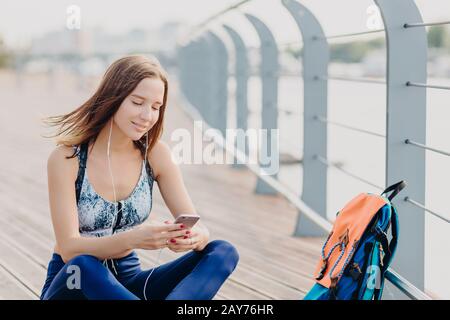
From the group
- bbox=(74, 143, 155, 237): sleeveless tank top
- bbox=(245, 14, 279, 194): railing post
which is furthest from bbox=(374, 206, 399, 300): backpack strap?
bbox=(245, 14, 279, 194): railing post

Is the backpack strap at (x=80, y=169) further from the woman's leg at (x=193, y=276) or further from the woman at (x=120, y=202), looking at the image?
the woman's leg at (x=193, y=276)

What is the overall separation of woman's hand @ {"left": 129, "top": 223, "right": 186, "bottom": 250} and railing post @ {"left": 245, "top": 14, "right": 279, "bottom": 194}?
2.80 meters

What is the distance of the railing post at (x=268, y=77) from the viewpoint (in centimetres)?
487

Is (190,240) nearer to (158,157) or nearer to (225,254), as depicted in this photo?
(225,254)

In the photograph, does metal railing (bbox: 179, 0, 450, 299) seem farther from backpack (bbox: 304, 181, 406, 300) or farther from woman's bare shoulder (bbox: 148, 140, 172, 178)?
woman's bare shoulder (bbox: 148, 140, 172, 178)

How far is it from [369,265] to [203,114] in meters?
6.71

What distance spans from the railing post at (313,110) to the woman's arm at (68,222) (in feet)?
5.87

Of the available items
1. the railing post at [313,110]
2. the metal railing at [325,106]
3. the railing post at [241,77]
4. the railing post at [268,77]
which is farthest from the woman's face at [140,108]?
the railing post at [241,77]

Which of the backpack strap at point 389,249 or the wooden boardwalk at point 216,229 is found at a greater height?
the backpack strap at point 389,249

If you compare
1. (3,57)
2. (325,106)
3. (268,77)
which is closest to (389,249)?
(325,106)

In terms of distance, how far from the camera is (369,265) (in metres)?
1.99

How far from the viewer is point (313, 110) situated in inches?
156

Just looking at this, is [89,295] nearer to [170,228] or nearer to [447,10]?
[170,228]

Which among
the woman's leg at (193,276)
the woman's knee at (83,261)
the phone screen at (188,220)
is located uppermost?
the phone screen at (188,220)
